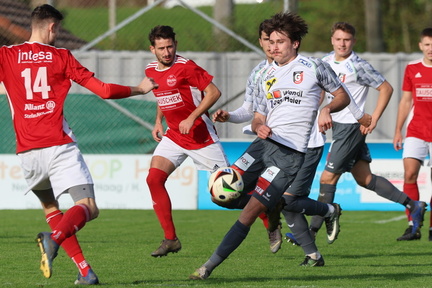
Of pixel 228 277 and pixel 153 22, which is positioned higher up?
pixel 153 22

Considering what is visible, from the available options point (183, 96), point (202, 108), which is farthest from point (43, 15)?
point (183, 96)

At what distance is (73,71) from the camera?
7.08m

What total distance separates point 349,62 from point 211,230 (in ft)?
10.6

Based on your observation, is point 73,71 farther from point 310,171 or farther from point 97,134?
point 97,134

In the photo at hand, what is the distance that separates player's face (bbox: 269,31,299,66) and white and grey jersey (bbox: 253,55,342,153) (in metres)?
0.05

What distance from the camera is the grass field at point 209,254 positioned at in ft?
24.9

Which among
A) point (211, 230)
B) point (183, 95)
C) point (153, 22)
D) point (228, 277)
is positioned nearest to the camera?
point (228, 277)

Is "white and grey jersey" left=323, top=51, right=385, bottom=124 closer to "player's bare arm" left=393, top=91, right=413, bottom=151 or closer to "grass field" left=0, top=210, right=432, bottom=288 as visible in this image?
"player's bare arm" left=393, top=91, right=413, bottom=151

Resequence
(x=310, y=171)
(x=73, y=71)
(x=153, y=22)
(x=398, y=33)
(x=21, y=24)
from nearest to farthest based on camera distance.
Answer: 1. (x=73, y=71)
2. (x=310, y=171)
3. (x=21, y=24)
4. (x=153, y=22)
5. (x=398, y=33)

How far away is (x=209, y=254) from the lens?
9695 millimetres

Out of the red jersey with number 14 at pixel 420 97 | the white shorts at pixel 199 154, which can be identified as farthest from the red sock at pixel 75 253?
the red jersey with number 14 at pixel 420 97

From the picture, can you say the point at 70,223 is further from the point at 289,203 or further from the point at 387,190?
the point at 387,190

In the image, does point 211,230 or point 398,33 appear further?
point 398,33

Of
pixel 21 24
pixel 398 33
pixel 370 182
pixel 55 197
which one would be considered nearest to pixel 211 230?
pixel 370 182
